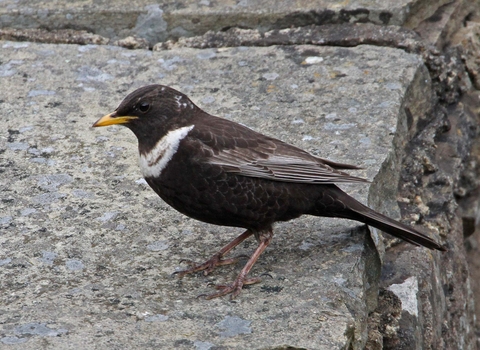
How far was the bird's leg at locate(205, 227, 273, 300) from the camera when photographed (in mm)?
3168

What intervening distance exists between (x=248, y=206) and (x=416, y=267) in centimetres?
92

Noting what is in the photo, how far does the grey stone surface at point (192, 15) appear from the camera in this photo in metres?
4.90

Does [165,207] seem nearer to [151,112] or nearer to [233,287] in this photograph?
[151,112]

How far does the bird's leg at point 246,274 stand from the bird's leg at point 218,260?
98mm

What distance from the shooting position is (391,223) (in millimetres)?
3479

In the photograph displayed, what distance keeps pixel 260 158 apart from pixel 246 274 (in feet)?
1.65

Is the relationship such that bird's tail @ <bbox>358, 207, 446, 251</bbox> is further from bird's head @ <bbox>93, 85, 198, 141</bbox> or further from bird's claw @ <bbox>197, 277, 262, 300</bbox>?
bird's head @ <bbox>93, 85, 198, 141</bbox>

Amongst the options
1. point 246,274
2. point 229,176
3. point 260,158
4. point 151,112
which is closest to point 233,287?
point 246,274

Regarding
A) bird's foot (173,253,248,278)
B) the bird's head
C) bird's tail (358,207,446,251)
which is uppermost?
the bird's head

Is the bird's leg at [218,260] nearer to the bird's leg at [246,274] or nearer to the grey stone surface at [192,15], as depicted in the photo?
the bird's leg at [246,274]

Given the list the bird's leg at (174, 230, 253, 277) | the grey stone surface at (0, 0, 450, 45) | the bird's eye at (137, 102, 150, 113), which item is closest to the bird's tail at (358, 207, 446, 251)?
the bird's leg at (174, 230, 253, 277)

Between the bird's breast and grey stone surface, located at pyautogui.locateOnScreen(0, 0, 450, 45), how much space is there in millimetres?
1704

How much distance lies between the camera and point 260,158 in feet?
11.3

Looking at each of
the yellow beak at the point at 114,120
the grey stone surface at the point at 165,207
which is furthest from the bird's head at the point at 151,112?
the grey stone surface at the point at 165,207
